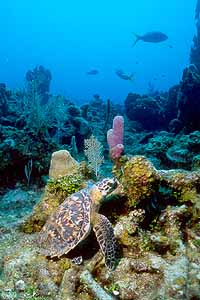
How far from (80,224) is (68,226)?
13 cm

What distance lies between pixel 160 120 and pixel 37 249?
12.6 m

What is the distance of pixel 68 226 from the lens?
3.53 metres

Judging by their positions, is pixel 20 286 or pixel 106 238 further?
pixel 106 238

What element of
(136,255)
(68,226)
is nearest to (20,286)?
(68,226)

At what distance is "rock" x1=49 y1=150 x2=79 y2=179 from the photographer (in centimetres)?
480

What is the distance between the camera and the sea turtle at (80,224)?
3.38 meters

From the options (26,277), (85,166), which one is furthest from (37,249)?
(85,166)

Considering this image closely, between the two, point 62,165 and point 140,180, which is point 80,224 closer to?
point 140,180

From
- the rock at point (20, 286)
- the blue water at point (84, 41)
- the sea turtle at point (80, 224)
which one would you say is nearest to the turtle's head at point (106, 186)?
the sea turtle at point (80, 224)

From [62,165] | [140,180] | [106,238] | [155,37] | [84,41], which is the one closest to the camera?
[106,238]

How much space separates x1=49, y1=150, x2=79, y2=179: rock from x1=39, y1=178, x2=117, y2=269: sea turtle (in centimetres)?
115

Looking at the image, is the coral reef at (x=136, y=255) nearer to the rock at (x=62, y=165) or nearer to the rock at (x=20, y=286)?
the rock at (x=20, y=286)

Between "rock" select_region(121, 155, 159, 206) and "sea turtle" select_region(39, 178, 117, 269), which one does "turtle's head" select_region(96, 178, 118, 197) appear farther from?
"rock" select_region(121, 155, 159, 206)

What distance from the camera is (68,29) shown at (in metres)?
169
